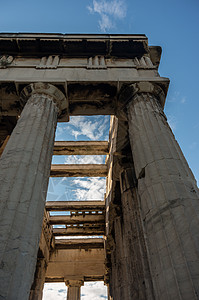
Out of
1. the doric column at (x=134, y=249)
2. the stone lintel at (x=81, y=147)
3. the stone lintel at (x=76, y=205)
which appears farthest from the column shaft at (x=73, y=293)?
the stone lintel at (x=81, y=147)

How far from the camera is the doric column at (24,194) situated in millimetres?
3407

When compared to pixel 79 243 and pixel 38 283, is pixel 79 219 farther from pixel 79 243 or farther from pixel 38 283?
pixel 38 283

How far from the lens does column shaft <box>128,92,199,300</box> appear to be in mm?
3324

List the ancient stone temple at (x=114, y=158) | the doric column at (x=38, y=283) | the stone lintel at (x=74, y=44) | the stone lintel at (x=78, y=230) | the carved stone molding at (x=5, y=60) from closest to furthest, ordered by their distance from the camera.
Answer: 1. the ancient stone temple at (x=114, y=158)
2. the carved stone molding at (x=5, y=60)
3. the stone lintel at (x=74, y=44)
4. the doric column at (x=38, y=283)
5. the stone lintel at (x=78, y=230)

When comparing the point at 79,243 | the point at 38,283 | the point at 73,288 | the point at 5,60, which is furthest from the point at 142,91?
the point at 73,288

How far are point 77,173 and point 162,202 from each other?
1115 centimetres

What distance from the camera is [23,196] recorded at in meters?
4.27

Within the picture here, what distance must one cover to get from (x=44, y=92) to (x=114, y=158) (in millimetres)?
A: 4256

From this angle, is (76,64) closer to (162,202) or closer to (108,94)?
(108,94)

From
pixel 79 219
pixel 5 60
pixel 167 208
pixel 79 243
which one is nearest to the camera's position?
pixel 167 208

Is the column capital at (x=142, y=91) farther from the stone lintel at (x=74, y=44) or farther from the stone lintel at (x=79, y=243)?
the stone lintel at (x=79, y=243)

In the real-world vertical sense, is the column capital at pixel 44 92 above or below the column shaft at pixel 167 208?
above

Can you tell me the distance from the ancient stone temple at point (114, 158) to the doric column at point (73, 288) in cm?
377

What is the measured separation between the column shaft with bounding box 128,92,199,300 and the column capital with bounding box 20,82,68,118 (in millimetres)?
2724
